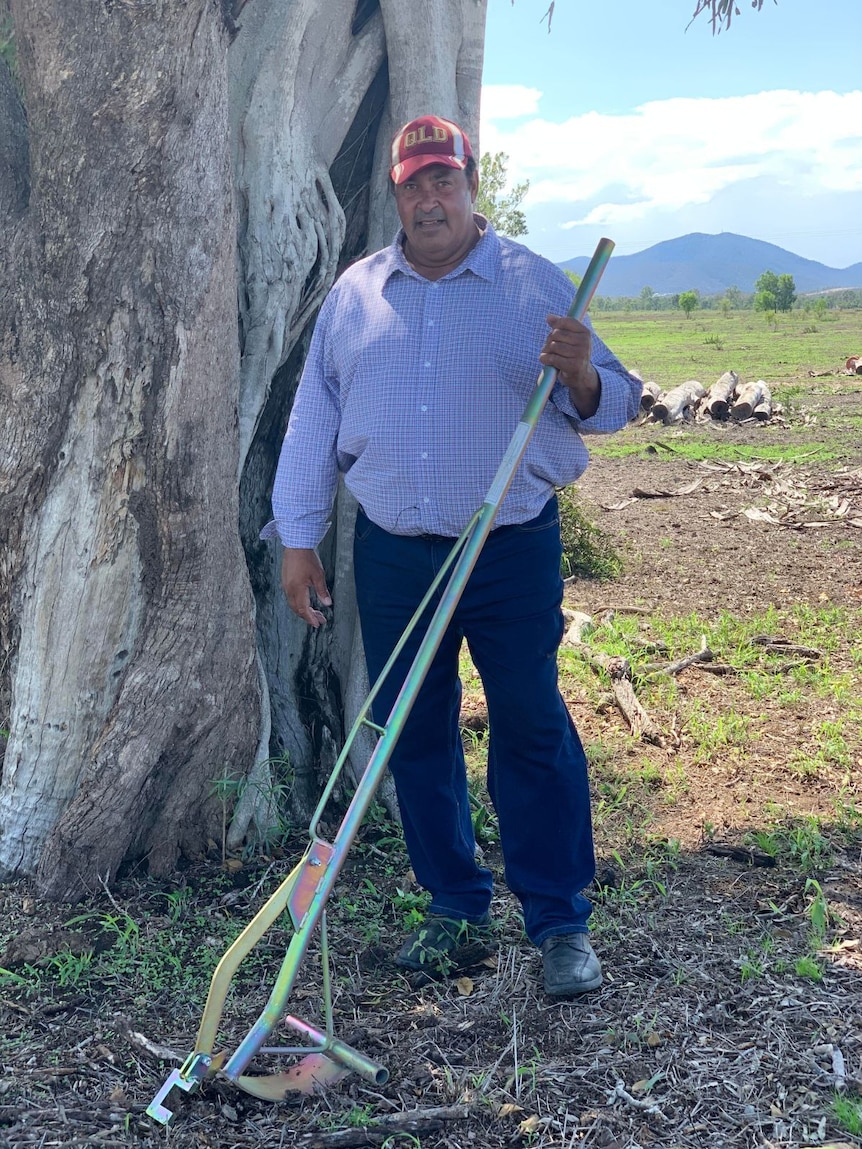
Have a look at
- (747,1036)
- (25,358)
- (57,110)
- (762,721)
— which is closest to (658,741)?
(762,721)

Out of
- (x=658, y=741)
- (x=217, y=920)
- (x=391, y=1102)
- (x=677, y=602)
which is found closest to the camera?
(x=391, y=1102)

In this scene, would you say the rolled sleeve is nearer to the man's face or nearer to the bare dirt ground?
the man's face

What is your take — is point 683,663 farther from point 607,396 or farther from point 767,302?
point 767,302

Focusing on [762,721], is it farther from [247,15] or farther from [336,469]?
[247,15]

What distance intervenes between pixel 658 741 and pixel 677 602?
2112 millimetres

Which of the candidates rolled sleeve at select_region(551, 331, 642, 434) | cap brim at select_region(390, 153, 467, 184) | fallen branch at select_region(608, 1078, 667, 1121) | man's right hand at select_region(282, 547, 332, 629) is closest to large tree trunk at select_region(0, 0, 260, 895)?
man's right hand at select_region(282, 547, 332, 629)

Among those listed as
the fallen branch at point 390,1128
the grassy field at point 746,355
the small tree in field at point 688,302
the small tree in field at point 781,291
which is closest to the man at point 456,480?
the fallen branch at point 390,1128

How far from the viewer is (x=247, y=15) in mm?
3678

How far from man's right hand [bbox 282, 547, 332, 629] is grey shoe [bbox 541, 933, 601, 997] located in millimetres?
1101

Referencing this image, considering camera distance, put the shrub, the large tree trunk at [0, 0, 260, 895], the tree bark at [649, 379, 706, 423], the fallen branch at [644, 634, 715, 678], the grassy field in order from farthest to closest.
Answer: the grassy field, the tree bark at [649, 379, 706, 423], the shrub, the fallen branch at [644, 634, 715, 678], the large tree trunk at [0, 0, 260, 895]

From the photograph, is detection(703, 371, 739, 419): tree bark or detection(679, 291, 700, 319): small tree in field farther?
detection(679, 291, 700, 319): small tree in field

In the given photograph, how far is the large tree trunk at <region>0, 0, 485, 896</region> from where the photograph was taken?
3.12 metres

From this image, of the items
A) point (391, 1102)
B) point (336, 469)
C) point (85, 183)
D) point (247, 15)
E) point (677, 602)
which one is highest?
point (247, 15)

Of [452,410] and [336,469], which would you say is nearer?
[452,410]
